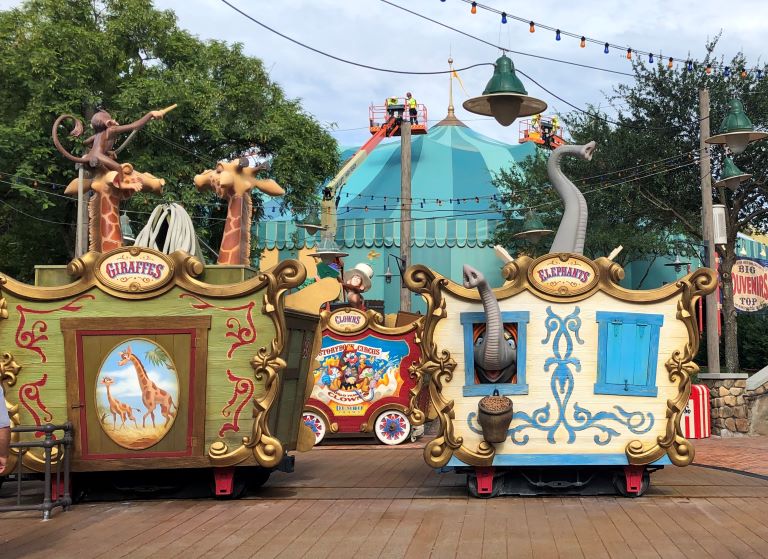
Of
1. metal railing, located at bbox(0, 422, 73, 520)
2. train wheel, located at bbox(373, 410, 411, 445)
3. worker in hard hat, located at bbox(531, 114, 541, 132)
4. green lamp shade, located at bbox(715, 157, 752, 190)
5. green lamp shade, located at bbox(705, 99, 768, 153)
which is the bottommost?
train wheel, located at bbox(373, 410, 411, 445)

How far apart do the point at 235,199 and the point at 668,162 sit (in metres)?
15.3

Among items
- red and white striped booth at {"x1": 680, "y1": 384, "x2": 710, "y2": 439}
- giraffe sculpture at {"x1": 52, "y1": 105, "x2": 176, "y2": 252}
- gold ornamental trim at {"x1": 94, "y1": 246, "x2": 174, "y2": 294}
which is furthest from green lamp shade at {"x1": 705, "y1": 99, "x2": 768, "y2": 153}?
gold ornamental trim at {"x1": 94, "y1": 246, "x2": 174, "y2": 294}

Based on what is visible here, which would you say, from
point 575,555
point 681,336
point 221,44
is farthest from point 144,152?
point 575,555

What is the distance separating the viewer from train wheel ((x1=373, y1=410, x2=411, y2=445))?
52.1 feet

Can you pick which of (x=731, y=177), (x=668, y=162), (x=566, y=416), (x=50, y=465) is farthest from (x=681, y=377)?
(x=668, y=162)

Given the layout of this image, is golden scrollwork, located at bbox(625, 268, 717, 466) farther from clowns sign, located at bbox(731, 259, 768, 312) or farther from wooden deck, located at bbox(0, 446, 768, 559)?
clowns sign, located at bbox(731, 259, 768, 312)

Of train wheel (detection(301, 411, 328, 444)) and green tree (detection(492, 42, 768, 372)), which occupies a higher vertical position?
green tree (detection(492, 42, 768, 372))

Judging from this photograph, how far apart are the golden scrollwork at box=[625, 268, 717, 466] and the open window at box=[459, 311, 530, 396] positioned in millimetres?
1265

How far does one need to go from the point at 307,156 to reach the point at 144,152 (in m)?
4.17

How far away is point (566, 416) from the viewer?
930cm

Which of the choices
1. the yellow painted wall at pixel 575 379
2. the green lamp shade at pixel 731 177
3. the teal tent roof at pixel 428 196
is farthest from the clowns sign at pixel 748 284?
the teal tent roof at pixel 428 196

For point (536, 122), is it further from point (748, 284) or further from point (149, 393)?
point (149, 393)

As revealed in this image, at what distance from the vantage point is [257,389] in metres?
9.27

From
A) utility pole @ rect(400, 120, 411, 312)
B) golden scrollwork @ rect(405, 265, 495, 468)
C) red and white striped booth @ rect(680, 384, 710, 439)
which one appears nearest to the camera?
golden scrollwork @ rect(405, 265, 495, 468)
